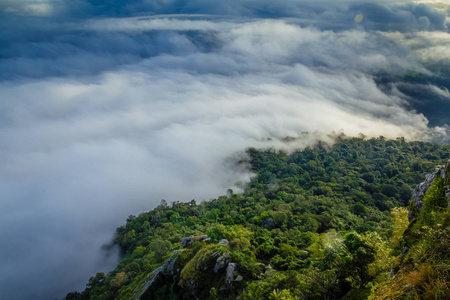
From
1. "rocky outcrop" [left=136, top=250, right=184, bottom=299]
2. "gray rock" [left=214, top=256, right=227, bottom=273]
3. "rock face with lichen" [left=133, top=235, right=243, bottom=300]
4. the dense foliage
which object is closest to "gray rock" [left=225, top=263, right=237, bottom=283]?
"rock face with lichen" [left=133, top=235, right=243, bottom=300]

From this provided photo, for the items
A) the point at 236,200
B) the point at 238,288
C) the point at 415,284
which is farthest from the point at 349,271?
the point at 236,200

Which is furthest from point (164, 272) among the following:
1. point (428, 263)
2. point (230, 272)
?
point (428, 263)

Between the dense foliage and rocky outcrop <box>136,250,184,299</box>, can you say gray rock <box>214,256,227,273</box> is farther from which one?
rocky outcrop <box>136,250,184,299</box>

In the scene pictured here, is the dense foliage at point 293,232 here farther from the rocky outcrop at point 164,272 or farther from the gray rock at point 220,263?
the rocky outcrop at point 164,272

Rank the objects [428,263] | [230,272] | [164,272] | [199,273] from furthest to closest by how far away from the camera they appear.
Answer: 1. [164,272]
2. [199,273]
3. [230,272]
4. [428,263]

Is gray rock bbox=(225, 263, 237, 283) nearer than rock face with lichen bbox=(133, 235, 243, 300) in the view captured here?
Yes

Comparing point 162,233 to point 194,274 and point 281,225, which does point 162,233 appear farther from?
point 194,274

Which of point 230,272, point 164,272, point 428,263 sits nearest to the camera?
point 428,263

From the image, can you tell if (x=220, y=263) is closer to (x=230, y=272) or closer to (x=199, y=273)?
(x=230, y=272)
